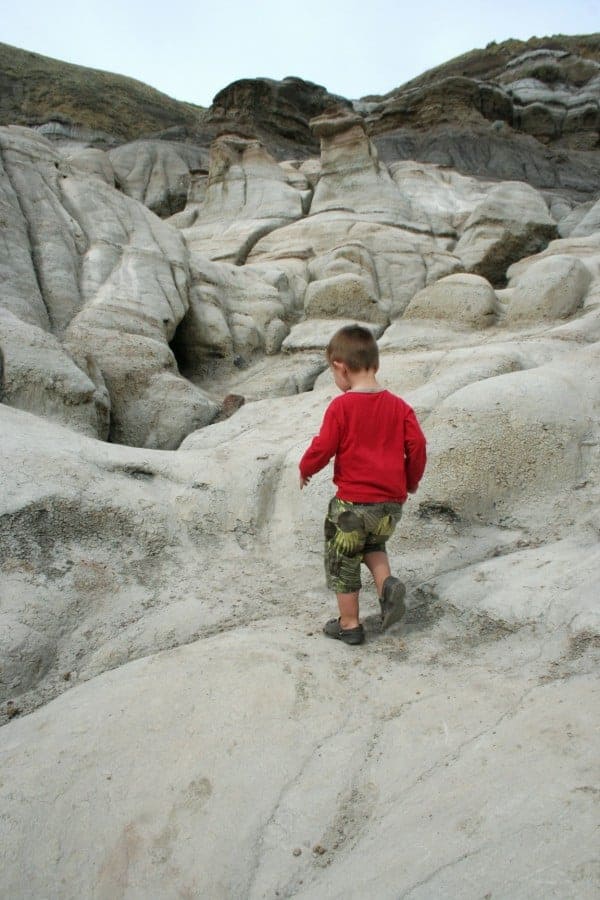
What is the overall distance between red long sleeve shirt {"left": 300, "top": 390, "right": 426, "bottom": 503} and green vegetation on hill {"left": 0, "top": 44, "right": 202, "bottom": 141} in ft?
95.3

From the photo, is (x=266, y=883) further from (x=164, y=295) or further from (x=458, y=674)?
(x=164, y=295)

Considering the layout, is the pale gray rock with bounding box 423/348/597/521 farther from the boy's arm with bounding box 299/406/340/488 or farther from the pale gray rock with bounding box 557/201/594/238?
the pale gray rock with bounding box 557/201/594/238

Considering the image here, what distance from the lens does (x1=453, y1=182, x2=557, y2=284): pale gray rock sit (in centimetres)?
1084

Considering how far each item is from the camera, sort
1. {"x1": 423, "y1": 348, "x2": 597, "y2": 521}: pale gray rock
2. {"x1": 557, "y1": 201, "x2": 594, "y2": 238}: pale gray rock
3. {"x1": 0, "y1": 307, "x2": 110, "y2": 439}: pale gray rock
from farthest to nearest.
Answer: {"x1": 557, "y1": 201, "x2": 594, "y2": 238}: pale gray rock → {"x1": 0, "y1": 307, "x2": 110, "y2": 439}: pale gray rock → {"x1": 423, "y1": 348, "x2": 597, "y2": 521}: pale gray rock

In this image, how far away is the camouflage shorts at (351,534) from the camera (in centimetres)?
273

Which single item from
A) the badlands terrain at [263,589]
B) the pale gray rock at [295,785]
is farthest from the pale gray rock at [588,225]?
the pale gray rock at [295,785]

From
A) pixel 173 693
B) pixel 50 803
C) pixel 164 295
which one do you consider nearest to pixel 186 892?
pixel 50 803

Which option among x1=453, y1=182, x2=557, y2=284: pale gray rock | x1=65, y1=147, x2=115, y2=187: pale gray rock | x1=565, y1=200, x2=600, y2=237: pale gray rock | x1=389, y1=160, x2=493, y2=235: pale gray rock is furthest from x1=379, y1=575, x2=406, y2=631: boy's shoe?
x1=65, y1=147, x2=115, y2=187: pale gray rock

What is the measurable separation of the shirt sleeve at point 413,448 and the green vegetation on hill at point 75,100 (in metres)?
29.1

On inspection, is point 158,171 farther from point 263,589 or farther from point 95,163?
point 263,589

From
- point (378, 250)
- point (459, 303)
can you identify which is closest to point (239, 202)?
point (378, 250)

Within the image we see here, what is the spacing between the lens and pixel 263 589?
127 inches

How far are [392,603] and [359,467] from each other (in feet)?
1.81

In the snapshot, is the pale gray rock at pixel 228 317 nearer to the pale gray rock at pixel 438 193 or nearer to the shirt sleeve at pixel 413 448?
the pale gray rock at pixel 438 193
